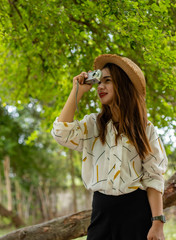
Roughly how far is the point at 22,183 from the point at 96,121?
15.8 metres

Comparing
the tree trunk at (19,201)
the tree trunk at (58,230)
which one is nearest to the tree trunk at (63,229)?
the tree trunk at (58,230)

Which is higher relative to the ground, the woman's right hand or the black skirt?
the woman's right hand

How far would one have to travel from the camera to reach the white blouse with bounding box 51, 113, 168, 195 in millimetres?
1923

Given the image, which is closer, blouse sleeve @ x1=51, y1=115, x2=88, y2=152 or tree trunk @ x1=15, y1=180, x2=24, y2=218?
blouse sleeve @ x1=51, y1=115, x2=88, y2=152

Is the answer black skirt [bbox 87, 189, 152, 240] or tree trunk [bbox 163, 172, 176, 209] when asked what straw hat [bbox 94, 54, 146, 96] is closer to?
black skirt [bbox 87, 189, 152, 240]

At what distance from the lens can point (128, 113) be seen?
6.83 feet

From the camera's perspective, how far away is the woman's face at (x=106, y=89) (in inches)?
83.2

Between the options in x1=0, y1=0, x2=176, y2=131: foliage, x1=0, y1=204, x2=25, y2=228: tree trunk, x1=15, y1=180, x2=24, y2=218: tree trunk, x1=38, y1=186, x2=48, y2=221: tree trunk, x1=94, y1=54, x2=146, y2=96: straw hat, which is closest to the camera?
x1=94, y1=54, x2=146, y2=96: straw hat

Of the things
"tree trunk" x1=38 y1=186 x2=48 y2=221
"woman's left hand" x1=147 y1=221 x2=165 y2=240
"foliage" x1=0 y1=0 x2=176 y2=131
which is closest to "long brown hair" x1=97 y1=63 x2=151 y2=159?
"woman's left hand" x1=147 y1=221 x2=165 y2=240

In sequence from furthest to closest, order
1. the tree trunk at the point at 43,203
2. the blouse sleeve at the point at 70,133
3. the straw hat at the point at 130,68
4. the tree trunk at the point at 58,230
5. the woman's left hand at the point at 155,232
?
the tree trunk at the point at 43,203
the tree trunk at the point at 58,230
the straw hat at the point at 130,68
the blouse sleeve at the point at 70,133
the woman's left hand at the point at 155,232

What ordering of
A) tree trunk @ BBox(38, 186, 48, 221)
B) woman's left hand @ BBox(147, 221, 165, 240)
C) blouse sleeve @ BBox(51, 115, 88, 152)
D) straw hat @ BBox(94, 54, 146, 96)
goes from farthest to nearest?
tree trunk @ BBox(38, 186, 48, 221), straw hat @ BBox(94, 54, 146, 96), blouse sleeve @ BBox(51, 115, 88, 152), woman's left hand @ BBox(147, 221, 165, 240)

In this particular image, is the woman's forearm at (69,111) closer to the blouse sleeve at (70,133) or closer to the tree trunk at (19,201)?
the blouse sleeve at (70,133)

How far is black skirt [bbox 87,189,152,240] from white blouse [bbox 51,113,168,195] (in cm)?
6

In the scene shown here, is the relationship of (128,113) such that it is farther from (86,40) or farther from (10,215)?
(10,215)
